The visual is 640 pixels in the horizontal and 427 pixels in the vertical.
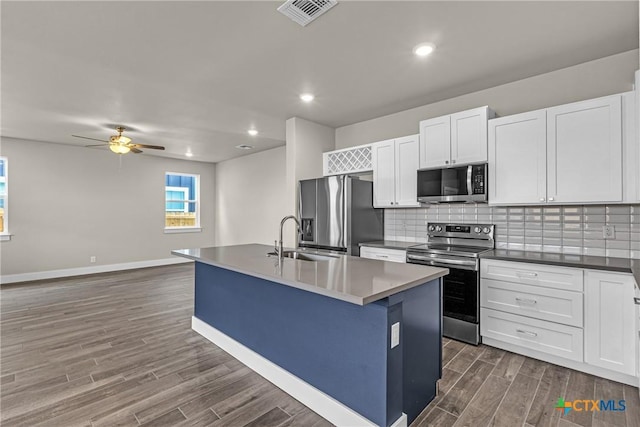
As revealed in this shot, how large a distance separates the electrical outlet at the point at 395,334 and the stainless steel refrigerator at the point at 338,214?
7.08 feet

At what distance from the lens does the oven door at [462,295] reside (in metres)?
2.93

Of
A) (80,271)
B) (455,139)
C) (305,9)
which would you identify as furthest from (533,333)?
(80,271)

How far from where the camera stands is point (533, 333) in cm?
265

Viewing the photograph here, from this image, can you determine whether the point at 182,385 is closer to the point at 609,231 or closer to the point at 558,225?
the point at 558,225

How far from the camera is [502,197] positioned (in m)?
3.06

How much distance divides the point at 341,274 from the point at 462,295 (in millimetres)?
1691

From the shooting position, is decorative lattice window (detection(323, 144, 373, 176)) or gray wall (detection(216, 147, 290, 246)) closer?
decorative lattice window (detection(323, 144, 373, 176))

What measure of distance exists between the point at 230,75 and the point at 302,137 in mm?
1568

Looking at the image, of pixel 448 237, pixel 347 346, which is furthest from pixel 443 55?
pixel 347 346

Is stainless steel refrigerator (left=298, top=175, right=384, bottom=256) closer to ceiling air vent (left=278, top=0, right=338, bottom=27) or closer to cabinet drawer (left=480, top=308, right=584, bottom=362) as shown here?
cabinet drawer (left=480, top=308, right=584, bottom=362)

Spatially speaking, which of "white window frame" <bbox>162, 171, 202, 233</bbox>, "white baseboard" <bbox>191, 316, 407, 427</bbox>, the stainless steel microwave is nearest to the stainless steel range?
Result: the stainless steel microwave

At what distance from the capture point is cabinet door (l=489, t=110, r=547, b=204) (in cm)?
283

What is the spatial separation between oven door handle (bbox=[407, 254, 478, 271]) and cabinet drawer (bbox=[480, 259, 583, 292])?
10cm

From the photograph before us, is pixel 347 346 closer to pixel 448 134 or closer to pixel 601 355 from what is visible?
pixel 601 355
